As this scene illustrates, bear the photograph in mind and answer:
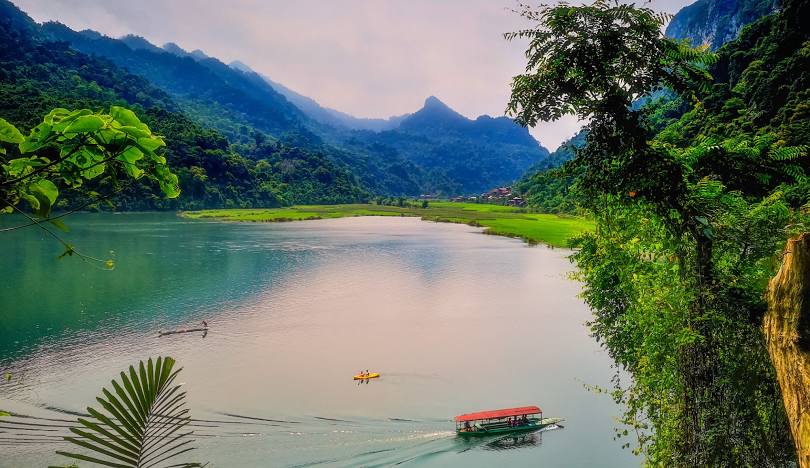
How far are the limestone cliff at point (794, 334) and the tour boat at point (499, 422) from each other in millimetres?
8763

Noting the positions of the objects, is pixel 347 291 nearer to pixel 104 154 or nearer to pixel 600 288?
pixel 600 288

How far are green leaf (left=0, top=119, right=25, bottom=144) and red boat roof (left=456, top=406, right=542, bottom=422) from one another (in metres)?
11.2

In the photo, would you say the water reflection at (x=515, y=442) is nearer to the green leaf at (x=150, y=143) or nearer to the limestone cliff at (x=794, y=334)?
the limestone cliff at (x=794, y=334)

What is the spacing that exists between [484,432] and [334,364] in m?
5.75

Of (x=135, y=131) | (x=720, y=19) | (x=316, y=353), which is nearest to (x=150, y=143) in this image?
(x=135, y=131)

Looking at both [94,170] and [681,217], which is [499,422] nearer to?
[681,217]

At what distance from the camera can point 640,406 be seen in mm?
6621

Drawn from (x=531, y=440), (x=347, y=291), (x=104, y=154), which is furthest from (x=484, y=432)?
(x=347, y=291)

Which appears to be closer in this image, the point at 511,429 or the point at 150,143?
the point at 150,143

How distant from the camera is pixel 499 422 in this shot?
38.3 ft

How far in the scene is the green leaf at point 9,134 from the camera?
1.73m

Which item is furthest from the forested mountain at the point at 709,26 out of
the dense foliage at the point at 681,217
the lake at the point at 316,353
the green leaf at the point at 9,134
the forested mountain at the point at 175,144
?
the forested mountain at the point at 175,144

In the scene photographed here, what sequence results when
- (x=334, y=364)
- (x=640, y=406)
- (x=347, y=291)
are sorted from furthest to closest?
1. (x=347, y=291)
2. (x=334, y=364)
3. (x=640, y=406)

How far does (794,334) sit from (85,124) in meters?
4.17
